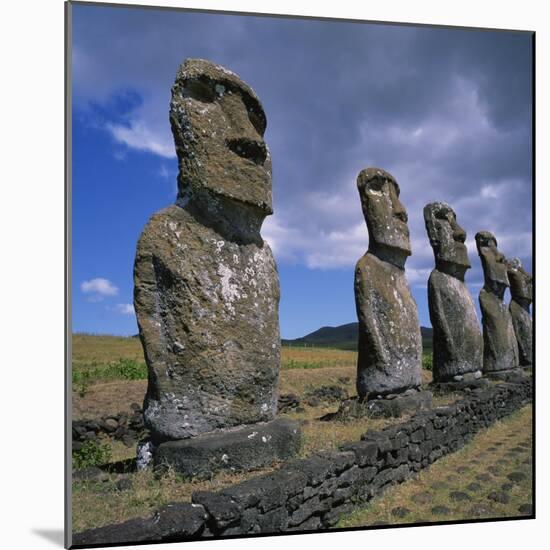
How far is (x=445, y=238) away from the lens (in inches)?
496

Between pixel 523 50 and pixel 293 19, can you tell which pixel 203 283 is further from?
pixel 523 50

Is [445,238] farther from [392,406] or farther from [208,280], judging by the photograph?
[208,280]

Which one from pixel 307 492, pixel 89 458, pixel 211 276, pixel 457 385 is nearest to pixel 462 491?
pixel 307 492

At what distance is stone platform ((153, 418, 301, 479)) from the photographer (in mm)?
5254

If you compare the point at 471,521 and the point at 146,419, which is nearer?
the point at 146,419

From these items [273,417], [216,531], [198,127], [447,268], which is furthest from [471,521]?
[447,268]

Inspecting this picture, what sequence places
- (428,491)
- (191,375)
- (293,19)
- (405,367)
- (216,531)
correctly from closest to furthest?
(216,531) < (191,375) < (293,19) < (428,491) < (405,367)

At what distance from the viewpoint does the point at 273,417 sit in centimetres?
599

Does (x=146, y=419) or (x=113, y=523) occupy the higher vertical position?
(x=146, y=419)

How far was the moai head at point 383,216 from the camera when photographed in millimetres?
9727

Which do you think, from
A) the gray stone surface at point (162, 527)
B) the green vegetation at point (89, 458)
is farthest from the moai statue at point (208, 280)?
the green vegetation at point (89, 458)

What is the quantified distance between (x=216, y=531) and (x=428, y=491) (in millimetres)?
3308

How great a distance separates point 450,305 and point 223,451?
7.91m

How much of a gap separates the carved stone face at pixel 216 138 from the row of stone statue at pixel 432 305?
3.88 meters
